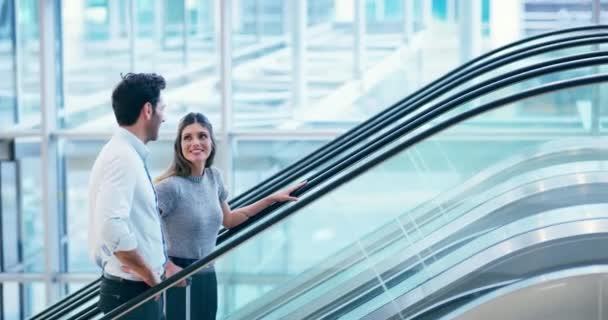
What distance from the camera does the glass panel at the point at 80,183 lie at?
1074 centimetres

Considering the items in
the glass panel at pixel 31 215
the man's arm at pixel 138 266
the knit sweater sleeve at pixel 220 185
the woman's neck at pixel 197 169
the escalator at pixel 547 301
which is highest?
the woman's neck at pixel 197 169

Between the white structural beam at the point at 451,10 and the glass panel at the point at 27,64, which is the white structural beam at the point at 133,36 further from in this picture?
the white structural beam at the point at 451,10

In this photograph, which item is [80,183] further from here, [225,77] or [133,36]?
[225,77]

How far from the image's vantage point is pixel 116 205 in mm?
4250

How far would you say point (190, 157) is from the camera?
4930 millimetres

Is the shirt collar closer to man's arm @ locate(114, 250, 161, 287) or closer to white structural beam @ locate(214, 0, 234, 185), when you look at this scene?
man's arm @ locate(114, 250, 161, 287)

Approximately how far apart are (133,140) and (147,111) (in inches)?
Answer: 5.0

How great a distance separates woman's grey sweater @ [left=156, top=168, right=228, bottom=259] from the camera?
4898 mm

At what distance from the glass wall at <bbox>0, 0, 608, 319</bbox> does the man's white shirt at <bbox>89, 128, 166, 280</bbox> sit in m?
5.43

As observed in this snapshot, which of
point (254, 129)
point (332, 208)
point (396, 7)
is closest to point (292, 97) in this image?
point (254, 129)

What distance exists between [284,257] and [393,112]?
3718 mm

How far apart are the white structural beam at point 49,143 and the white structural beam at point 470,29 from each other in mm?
3595

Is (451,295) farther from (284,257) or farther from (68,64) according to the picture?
(68,64)

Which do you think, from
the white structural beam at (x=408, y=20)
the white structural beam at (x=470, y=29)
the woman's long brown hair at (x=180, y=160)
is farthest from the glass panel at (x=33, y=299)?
the woman's long brown hair at (x=180, y=160)
